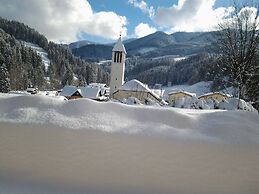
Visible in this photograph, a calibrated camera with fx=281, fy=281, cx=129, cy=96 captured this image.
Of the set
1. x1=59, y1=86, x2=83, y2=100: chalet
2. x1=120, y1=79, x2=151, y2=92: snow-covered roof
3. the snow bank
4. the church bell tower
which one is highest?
the church bell tower

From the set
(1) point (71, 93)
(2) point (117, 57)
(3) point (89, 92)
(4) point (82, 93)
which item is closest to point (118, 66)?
(2) point (117, 57)

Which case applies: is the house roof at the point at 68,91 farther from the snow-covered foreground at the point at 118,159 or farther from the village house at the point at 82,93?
the snow-covered foreground at the point at 118,159

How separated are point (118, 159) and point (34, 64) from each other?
8226cm

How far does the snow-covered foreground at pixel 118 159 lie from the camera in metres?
2.61

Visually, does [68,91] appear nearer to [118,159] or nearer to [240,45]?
[240,45]

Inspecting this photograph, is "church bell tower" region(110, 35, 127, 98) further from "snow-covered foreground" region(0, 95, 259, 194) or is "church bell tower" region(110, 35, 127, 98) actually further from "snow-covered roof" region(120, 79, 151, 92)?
"snow-covered foreground" region(0, 95, 259, 194)

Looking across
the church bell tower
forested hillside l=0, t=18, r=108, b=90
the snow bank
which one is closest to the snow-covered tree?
the snow bank

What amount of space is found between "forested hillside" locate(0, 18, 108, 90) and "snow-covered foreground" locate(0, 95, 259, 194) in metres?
46.4

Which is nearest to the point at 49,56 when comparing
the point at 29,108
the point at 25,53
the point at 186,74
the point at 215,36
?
the point at 25,53

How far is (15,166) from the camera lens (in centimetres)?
268

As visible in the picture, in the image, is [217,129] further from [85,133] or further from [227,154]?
[85,133]

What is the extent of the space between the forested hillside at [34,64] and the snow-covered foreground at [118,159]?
152 feet

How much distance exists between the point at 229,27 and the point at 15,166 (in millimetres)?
10810

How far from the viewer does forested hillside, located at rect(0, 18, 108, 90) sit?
208 ft
